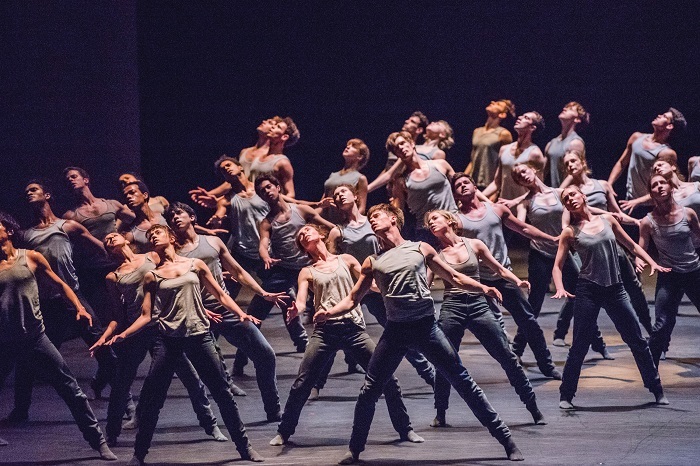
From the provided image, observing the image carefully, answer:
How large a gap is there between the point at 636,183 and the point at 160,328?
663cm

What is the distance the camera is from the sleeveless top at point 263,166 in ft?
38.6

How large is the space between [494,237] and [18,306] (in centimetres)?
373

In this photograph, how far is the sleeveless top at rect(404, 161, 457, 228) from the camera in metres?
11.3

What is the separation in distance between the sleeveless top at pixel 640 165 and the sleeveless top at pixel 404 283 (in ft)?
17.8

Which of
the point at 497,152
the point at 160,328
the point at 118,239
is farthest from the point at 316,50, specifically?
the point at 160,328

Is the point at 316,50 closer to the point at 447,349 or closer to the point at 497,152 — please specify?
the point at 497,152

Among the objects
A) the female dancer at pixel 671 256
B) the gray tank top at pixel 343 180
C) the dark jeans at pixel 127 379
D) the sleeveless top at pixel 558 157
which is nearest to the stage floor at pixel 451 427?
the dark jeans at pixel 127 379

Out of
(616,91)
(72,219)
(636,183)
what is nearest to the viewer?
(72,219)

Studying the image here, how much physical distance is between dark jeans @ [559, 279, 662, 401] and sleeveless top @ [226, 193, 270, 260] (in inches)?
128

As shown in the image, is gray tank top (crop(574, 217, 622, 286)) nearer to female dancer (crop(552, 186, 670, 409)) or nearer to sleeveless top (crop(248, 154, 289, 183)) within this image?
female dancer (crop(552, 186, 670, 409))

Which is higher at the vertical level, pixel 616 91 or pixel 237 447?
pixel 616 91

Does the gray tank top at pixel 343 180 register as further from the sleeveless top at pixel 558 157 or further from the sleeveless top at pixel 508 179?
the sleeveless top at pixel 558 157

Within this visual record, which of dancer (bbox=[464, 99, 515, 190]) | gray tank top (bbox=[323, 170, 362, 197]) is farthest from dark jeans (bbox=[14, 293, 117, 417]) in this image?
dancer (bbox=[464, 99, 515, 190])

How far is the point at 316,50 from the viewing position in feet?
50.0
